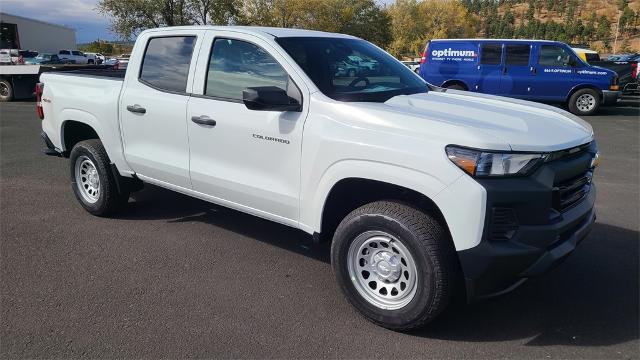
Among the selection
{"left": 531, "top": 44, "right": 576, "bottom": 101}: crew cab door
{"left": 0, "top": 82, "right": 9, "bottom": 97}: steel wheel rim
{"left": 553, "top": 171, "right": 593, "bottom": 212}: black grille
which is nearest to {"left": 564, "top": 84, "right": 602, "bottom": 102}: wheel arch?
{"left": 531, "top": 44, "right": 576, "bottom": 101}: crew cab door

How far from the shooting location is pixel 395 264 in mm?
3203

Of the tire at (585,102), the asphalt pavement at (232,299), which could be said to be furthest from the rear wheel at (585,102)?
the asphalt pavement at (232,299)

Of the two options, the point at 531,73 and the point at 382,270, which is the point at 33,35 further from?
the point at 382,270

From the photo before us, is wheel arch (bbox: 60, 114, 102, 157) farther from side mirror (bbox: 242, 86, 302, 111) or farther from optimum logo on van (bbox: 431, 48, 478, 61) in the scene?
optimum logo on van (bbox: 431, 48, 478, 61)

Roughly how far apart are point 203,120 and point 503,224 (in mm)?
2386

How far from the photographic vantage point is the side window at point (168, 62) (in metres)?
4.30

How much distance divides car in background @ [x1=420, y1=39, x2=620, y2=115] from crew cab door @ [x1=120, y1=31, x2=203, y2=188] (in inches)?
464

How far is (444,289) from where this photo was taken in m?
2.94

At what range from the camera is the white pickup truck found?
279cm

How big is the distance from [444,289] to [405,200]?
0.60 meters

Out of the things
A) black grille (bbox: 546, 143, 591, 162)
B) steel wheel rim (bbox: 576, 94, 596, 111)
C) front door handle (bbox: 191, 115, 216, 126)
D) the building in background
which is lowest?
steel wheel rim (bbox: 576, 94, 596, 111)

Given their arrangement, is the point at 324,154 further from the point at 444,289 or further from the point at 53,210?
the point at 53,210

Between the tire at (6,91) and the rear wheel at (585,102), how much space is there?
57.7ft

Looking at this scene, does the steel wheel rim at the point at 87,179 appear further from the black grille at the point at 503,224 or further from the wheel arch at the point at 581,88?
the wheel arch at the point at 581,88
